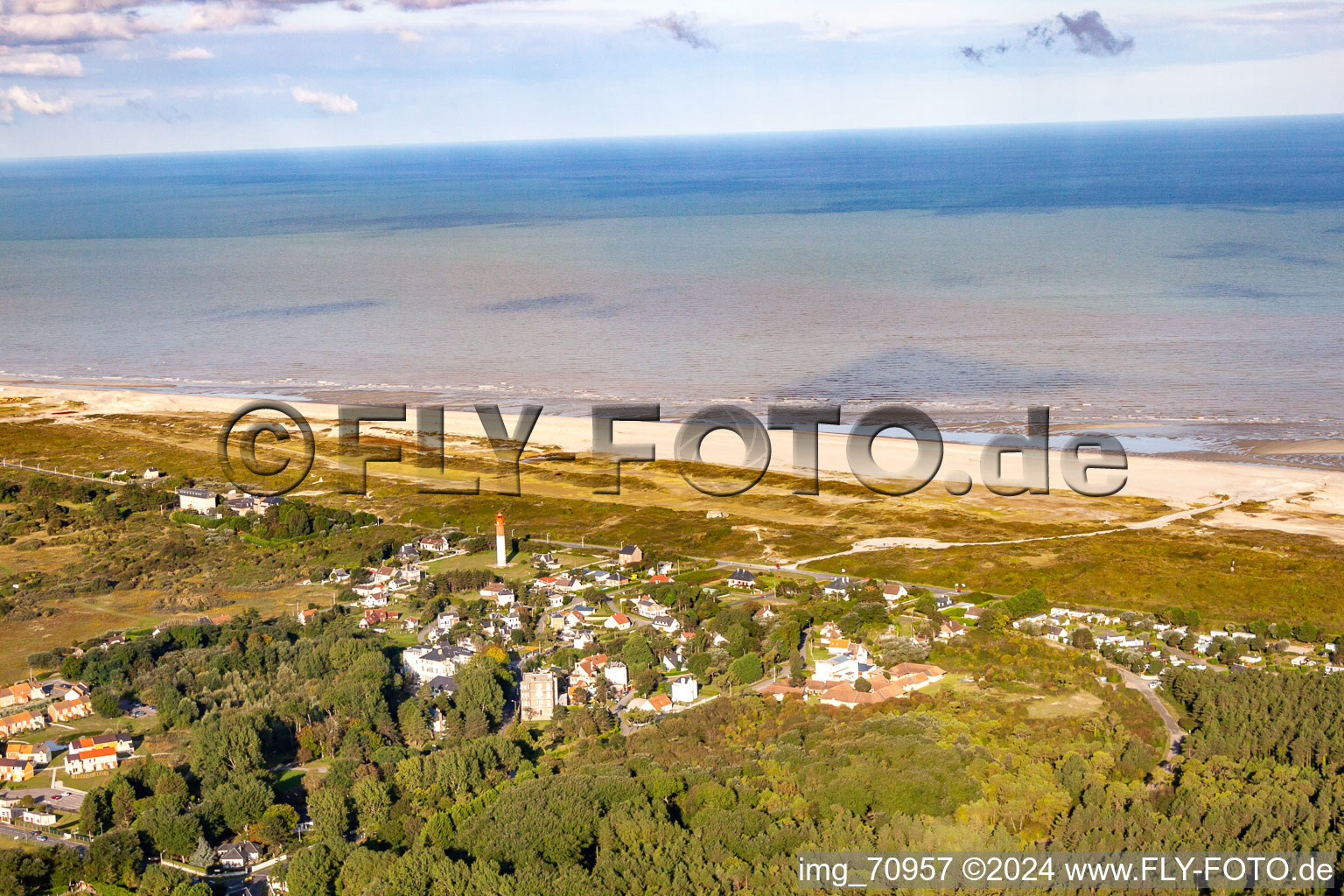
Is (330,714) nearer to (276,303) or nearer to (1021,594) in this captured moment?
(1021,594)

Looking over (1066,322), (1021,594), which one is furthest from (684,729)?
(1066,322)

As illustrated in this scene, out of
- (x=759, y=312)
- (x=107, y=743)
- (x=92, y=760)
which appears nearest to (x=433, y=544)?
(x=107, y=743)

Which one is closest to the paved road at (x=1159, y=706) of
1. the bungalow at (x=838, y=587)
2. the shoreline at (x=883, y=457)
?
the bungalow at (x=838, y=587)

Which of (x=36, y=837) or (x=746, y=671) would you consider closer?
(x=36, y=837)

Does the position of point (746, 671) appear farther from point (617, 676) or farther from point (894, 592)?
point (894, 592)

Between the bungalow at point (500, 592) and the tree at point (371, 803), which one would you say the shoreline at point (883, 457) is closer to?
the bungalow at point (500, 592)
